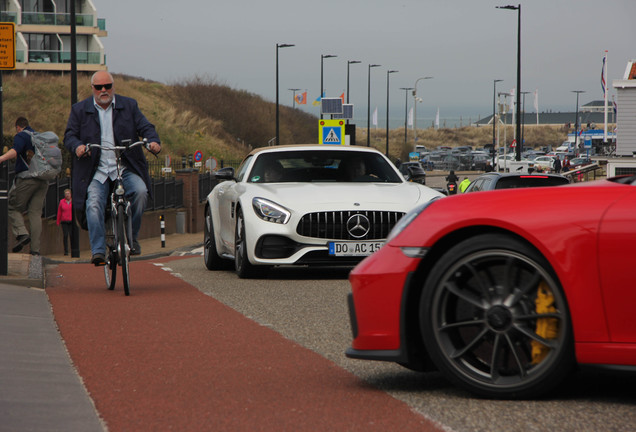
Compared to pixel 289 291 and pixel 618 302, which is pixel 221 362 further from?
pixel 289 291

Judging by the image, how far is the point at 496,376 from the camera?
168 inches

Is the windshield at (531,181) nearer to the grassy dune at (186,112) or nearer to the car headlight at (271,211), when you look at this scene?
the car headlight at (271,211)

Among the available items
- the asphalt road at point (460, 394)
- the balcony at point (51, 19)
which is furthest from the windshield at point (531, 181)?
Result: the balcony at point (51, 19)

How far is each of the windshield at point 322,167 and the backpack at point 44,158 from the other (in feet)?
14.8

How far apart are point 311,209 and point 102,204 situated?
2162 millimetres

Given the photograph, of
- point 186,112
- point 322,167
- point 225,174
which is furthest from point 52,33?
point 322,167

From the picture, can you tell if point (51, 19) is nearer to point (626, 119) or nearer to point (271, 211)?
point (626, 119)

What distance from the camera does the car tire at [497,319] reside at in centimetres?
419

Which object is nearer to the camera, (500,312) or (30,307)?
(500,312)

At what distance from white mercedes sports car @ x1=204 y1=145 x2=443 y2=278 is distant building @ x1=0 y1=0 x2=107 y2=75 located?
6813cm

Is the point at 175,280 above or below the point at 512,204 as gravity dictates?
below

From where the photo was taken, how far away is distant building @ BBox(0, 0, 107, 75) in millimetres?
76562

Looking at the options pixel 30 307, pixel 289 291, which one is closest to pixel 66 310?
pixel 30 307

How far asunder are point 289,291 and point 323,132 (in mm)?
22086
